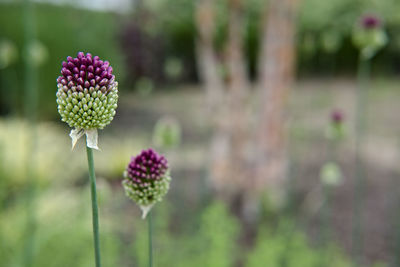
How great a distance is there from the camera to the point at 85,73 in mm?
492

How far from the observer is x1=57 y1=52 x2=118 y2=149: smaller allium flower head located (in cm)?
49

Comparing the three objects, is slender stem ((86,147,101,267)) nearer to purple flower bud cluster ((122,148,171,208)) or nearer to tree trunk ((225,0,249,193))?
purple flower bud cluster ((122,148,171,208))

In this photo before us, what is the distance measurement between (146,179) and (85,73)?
23 cm

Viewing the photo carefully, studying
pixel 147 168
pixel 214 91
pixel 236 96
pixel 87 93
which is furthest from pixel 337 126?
pixel 214 91

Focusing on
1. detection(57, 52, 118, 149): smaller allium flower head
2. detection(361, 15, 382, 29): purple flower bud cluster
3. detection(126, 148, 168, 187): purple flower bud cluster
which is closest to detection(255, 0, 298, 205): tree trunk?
detection(361, 15, 382, 29): purple flower bud cluster

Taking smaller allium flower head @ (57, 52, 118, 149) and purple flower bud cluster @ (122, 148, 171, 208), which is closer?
smaller allium flower head @ (57, 52, 118, 149)

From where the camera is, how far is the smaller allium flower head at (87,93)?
19.3 inches

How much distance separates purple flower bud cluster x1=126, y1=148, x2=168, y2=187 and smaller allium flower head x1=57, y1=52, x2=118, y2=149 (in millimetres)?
167

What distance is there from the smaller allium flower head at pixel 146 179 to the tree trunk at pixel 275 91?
2.37m

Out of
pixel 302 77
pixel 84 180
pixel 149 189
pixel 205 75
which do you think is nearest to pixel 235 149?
pixel 205 75

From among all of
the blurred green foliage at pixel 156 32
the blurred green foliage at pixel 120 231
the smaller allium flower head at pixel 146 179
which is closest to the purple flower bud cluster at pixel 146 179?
the smaller allium flower head at pixel 146 179

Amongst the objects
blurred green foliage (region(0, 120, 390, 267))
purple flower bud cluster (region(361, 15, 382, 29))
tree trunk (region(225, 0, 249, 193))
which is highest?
purple flower bud cluster (region(361, 15, 382, 29))

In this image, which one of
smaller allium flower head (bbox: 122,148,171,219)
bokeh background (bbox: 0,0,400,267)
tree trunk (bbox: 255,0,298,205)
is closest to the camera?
smaller allium flower head (bbox: 122,148,171,219)

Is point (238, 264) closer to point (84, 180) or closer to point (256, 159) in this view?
point (256, 159)
